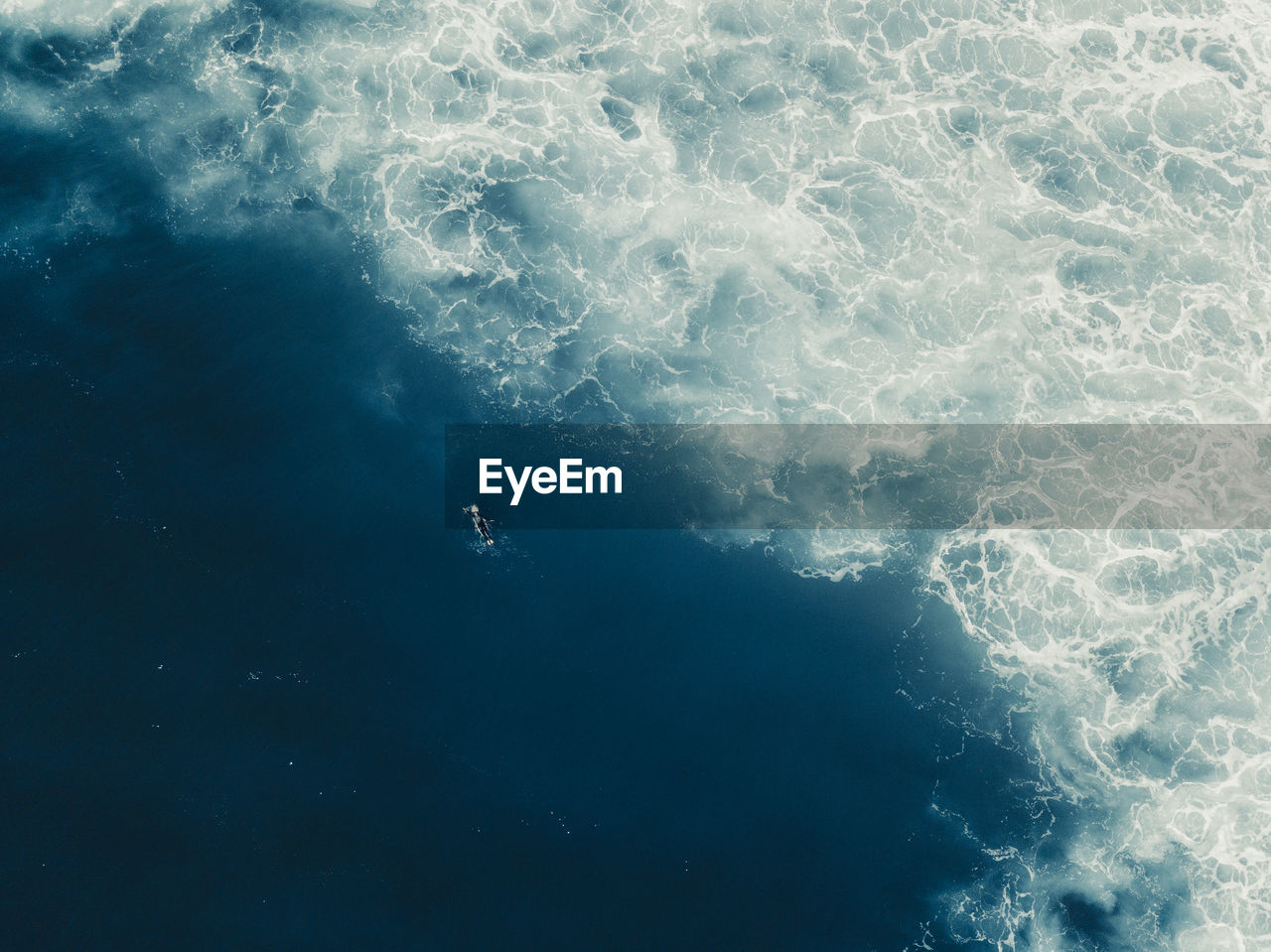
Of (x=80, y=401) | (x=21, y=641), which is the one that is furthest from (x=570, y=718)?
(x=80, y=401)

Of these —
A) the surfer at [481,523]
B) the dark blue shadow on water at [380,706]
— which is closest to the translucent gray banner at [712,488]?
the surfer at [481,523]

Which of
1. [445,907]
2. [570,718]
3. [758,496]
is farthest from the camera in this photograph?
[758,496]

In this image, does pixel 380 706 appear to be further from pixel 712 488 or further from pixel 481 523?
pixel 712 488

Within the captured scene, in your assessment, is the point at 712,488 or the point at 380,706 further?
the point at 712,488

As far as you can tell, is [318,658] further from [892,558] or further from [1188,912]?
[1188,912]

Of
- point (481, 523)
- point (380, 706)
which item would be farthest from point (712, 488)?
point (380, 706)

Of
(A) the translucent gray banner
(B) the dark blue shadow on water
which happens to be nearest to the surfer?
(A) the translucent gray banner

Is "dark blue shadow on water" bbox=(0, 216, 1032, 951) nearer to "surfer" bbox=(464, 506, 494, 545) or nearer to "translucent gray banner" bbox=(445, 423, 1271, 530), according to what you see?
"surfer" bbox=(464, 506, 494, 545)
